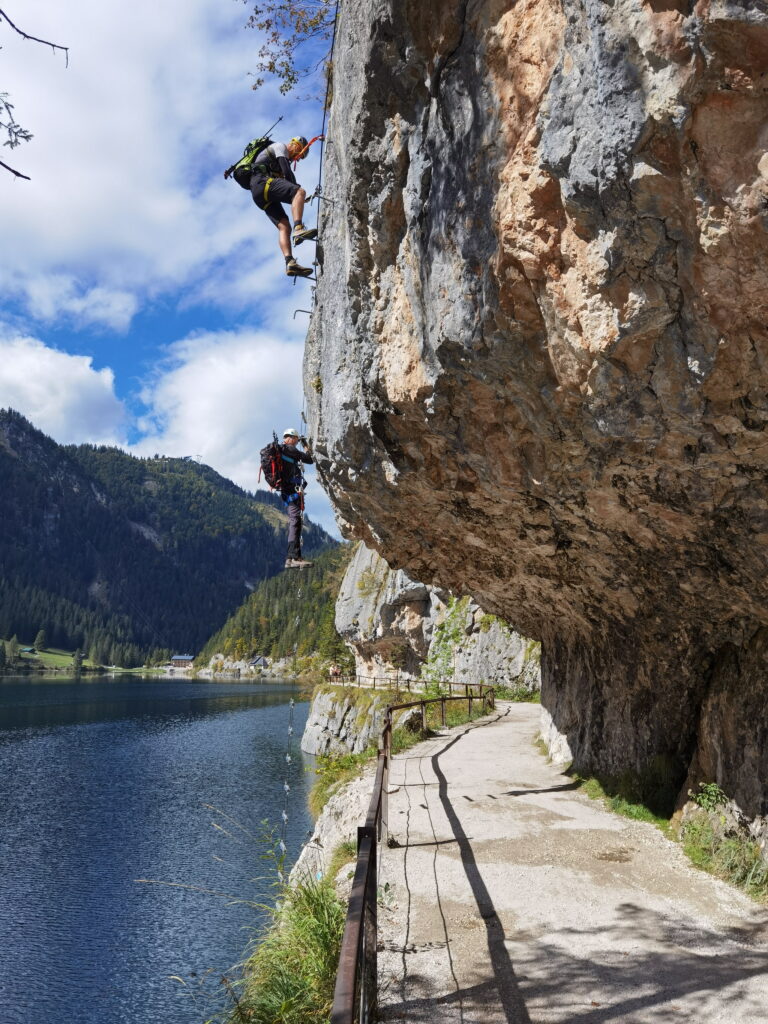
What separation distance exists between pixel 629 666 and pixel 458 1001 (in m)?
6.82

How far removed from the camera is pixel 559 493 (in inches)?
275

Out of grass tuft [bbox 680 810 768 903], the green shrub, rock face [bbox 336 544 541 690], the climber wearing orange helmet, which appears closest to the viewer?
grass tuft [bbox 680 810 768 903]

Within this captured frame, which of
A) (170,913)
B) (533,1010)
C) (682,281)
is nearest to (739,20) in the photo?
(682,281)

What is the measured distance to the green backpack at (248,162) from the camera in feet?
28.2

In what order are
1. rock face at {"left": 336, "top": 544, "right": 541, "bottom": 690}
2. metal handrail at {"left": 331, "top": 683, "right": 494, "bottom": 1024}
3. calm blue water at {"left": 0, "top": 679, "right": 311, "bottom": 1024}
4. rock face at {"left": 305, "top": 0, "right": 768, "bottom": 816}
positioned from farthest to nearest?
rock face at {"left": 336, "top": 544, "right": 541, "bottom": 690}, calm blue water at {"left": 0, "top": 679, "right": 311, "bottom": 1024}, rock face at {"left": 305, "top": 0, "right": 768, "bottom": 816}, metal handrail at {"left": 331, "top": 683, "right": 494, "bottom": 1024}

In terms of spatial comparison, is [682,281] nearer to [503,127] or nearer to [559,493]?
[503,127]

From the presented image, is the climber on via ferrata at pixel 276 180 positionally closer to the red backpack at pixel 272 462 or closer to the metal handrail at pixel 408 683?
the red backpack at pixel 272 462

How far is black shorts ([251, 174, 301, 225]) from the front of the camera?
854 centimetres

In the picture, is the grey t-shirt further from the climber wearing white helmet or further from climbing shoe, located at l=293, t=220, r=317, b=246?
the climber wearing white helmet

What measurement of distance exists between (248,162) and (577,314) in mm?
5573

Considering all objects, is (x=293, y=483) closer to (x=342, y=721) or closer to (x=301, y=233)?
(x=301, y=233)

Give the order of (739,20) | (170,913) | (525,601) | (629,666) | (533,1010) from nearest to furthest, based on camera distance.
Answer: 1. (739,20)
2. (533,1010)
3. (629,666)
4. (525,601)
5. (170,913)

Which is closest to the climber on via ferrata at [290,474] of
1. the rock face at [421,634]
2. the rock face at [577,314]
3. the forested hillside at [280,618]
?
the rock face at [577,314]

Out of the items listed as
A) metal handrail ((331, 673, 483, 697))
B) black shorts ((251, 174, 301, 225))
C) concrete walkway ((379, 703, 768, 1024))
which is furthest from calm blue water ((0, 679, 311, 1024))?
black shorts ((251, 174, 301, 225))
